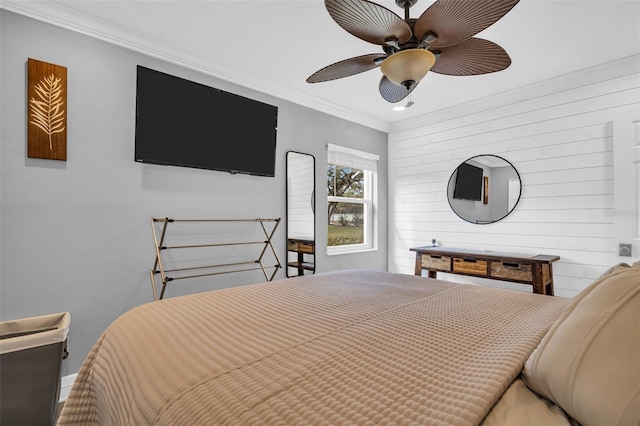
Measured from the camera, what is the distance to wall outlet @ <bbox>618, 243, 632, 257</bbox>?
260 cm

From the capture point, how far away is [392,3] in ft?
6.51

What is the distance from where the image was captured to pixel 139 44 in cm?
238

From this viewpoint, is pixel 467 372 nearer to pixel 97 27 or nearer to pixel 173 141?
pixel 173 141

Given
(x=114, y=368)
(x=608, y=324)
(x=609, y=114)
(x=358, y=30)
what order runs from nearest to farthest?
(x=608, y=324) < (x=114, y=368) < (x=358, y=30) < (x=609, y=114)

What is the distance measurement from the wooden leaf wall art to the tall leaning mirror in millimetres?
1875

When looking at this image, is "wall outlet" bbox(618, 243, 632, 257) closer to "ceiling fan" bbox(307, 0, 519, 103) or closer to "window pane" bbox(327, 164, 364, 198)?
"ceiling fan" bbox(307, 0, 519, 103)

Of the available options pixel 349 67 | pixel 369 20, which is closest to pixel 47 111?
pixel 349 67

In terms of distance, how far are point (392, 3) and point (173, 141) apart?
73.7 inches

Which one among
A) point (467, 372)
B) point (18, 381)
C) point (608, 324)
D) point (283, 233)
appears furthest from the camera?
point (283, 233)

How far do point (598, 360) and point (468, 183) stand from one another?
3.36 meters

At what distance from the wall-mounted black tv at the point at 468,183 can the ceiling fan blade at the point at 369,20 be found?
2.51m

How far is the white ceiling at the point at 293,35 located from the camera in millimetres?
2037

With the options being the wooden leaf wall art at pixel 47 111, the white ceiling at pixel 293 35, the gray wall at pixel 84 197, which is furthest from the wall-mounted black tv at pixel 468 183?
the wooden leaf wall art at pixel 47 111

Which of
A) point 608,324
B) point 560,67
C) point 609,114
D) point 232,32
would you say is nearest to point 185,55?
point 232,32
